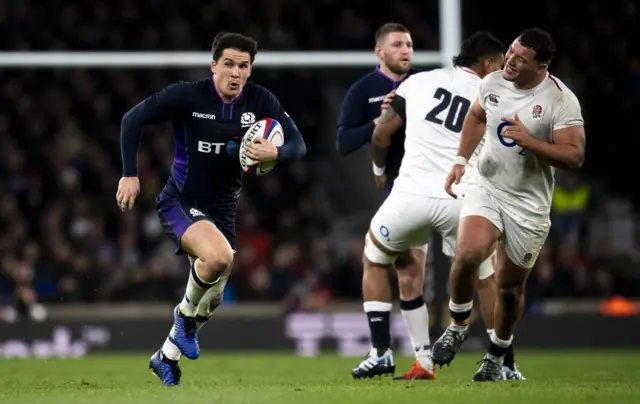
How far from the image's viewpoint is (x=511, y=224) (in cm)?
662

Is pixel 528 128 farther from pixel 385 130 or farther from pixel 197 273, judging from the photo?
pixel 197 273

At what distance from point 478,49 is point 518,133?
1.33 meters

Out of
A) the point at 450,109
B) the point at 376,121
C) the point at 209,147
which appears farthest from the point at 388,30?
the point at 209,147

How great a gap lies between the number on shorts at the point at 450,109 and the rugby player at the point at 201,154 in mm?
927

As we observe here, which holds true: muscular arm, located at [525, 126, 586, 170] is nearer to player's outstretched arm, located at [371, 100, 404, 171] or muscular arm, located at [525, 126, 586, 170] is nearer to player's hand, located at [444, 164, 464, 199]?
player's hand, located at [444, 164, 464, 199]

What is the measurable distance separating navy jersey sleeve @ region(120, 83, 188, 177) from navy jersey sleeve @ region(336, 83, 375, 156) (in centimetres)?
143

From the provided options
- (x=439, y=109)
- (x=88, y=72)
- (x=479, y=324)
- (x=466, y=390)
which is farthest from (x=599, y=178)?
(x=466, y=390)

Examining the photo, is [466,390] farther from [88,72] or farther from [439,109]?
[88,72]

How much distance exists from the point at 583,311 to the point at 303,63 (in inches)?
173

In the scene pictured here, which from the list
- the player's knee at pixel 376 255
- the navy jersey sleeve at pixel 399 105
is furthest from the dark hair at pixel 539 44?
the player's knee at pixel 376 255

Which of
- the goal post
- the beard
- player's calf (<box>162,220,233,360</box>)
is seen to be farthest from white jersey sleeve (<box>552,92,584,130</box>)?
the goal post

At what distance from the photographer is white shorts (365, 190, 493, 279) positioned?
728 cm

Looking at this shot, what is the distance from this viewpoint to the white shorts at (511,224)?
6605 millimetres

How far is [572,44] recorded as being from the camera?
17.1 meters
